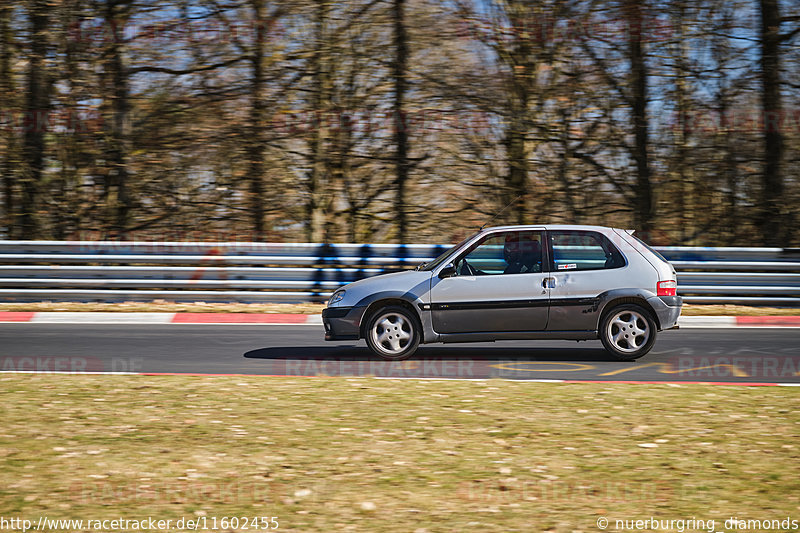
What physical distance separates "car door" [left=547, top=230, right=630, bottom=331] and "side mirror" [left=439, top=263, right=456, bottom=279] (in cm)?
109

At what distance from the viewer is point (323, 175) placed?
720 inches

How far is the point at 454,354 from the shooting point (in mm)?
10352

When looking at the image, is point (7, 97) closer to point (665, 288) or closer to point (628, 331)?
point (628, 331)

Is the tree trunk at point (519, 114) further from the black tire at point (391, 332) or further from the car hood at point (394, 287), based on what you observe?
the black tire at point (391, 332)

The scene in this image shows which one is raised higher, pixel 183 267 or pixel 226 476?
pixel 183 267

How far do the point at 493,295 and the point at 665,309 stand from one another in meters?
1.95

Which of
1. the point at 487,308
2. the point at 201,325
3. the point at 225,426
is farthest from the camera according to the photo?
the point at 201,325

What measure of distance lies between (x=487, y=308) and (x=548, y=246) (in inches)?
40.3

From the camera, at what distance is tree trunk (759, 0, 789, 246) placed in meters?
17.3

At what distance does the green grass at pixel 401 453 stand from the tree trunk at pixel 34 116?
10840 mm

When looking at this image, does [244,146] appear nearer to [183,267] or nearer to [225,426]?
[183,267]

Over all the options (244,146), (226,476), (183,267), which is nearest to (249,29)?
(244,146)

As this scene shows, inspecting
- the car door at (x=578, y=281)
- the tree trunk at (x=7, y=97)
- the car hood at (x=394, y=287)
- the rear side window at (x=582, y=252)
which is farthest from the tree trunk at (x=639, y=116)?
the tree trunk at (x=7, y=97)

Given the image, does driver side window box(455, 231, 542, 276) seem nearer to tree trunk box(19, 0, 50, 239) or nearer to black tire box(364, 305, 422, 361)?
black tire box(364, 305, 422, 361)
